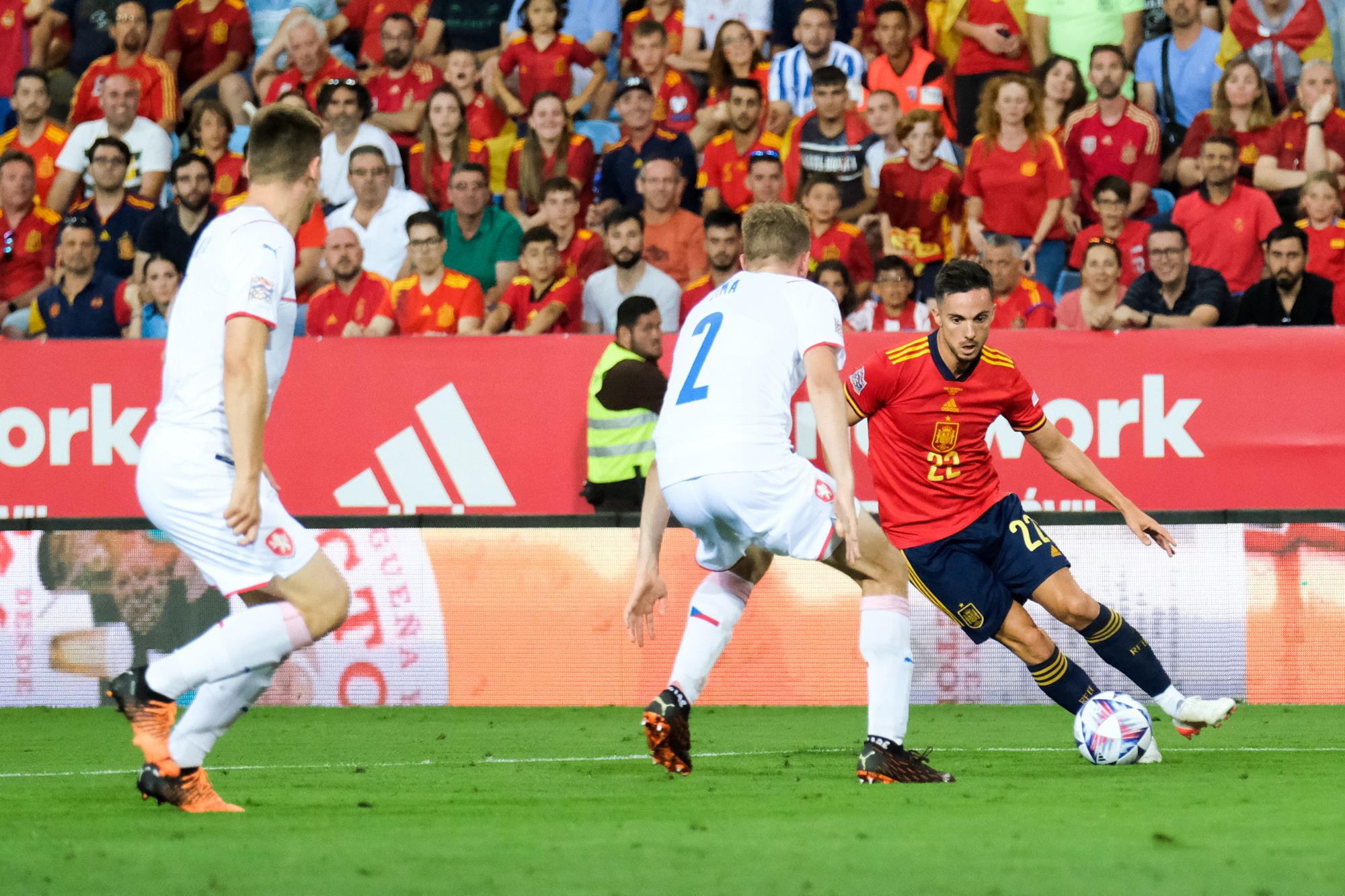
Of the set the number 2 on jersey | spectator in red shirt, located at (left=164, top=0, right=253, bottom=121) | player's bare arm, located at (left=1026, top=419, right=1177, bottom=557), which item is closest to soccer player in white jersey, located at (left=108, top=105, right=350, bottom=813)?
the number 2 on jersey

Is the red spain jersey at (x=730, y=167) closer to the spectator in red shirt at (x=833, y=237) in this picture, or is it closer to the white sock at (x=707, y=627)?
the spectator in red shirt at (x=833, y=237)

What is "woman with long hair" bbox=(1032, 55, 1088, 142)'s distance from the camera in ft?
43.3

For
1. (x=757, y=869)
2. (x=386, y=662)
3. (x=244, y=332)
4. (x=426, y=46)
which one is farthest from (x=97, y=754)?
(x=426, y=46)

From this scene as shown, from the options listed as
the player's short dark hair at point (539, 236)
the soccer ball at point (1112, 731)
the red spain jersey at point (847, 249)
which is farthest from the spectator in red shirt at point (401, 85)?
the soccer ball at point (1112, 731)

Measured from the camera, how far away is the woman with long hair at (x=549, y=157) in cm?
1342

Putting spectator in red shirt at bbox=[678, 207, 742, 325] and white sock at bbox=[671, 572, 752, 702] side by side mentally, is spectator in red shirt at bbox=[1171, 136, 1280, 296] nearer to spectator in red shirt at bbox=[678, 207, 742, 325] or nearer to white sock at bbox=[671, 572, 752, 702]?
spectator in red shirt at bbox=[678, 207, 742, 325]

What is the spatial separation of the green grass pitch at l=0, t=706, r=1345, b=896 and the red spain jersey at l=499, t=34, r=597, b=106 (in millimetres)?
7268

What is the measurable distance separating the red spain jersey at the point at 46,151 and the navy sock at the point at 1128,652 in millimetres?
10503

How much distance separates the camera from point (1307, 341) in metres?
10.9

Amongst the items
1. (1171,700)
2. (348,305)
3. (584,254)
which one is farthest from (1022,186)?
(1171,700)

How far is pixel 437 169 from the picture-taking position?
1390 cm

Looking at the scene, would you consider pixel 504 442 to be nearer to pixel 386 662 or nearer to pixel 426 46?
pixel 386 662

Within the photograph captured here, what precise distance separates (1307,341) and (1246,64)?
2693 millimetres

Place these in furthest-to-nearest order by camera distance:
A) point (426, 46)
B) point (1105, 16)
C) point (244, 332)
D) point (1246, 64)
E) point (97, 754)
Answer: point (426, 46) < point (1105, 16) < point (1246, 64) < point (97, 754) < point (244, 332)
